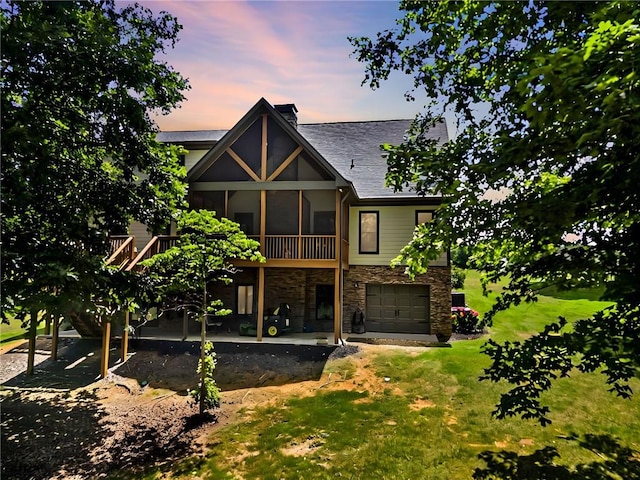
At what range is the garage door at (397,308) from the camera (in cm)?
1517

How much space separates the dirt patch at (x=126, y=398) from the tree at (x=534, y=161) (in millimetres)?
4859

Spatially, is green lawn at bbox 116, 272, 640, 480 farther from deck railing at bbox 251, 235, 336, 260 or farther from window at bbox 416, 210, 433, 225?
window at bbox 416, 210, 433, 225

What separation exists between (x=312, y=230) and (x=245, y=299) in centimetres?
448

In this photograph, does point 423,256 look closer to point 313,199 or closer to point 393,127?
point 313,199

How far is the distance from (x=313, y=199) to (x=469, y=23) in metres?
12.0

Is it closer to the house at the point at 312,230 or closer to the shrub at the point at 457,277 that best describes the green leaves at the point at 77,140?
the house at the point at 312,230

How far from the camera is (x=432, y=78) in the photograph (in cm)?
552

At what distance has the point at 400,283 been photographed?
15.2 meters

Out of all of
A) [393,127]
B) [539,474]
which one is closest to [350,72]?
[539,474]

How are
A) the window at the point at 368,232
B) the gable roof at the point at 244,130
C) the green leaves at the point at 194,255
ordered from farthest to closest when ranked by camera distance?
the window at the point at 368,232 < the gable roof at the point at 244,130 < the green leaves at the point at 194,255

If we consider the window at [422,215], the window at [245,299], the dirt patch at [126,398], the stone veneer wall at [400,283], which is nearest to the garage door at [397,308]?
the stone veneer wall at [400,283]

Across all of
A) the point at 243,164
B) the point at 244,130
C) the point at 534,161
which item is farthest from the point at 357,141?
the point at 534,161

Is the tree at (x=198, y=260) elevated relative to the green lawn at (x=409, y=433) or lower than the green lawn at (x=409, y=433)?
elevated

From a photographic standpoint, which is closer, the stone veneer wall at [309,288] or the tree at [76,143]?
the tree at [76,143]
